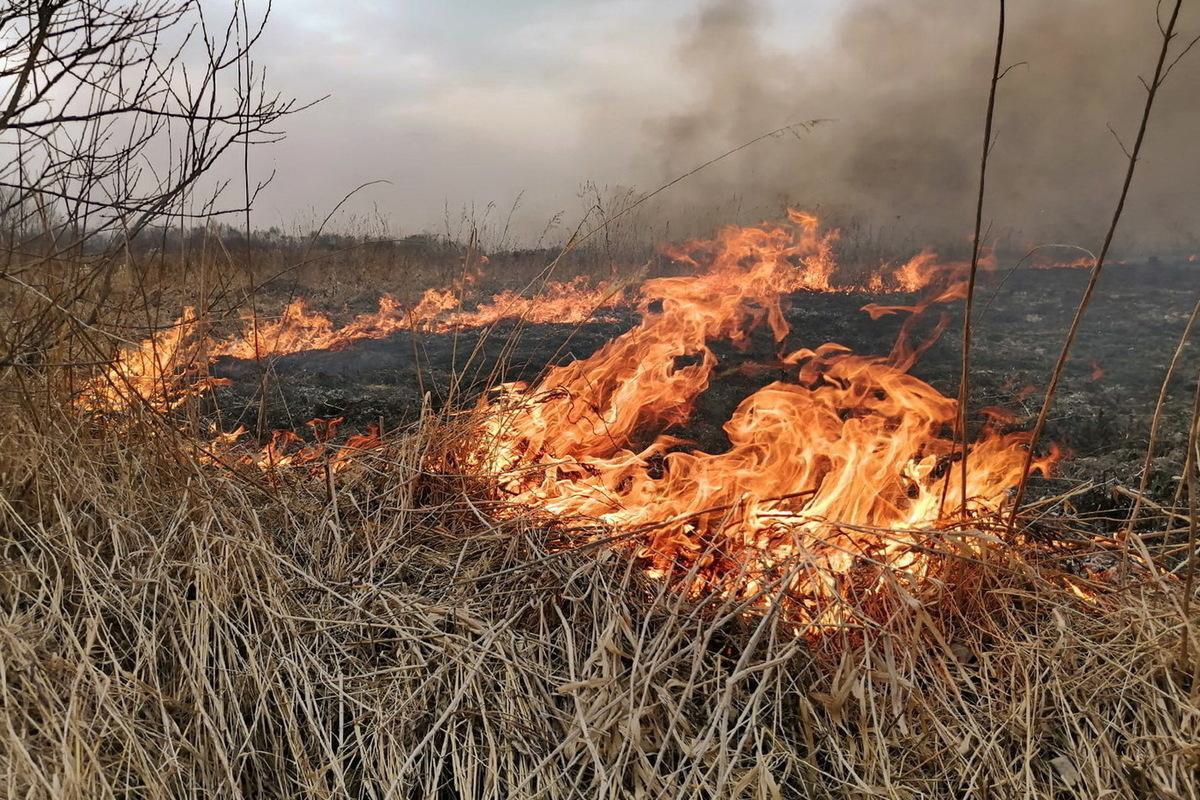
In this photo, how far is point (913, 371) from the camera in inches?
240

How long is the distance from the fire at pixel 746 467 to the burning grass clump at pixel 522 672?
15 cm

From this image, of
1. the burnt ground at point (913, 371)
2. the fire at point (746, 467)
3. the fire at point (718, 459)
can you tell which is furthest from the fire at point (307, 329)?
the fire at point (746, 467)

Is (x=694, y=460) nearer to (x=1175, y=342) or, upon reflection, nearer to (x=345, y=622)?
(x=345, y=622)

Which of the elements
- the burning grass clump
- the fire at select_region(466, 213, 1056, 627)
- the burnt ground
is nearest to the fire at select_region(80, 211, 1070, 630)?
the fire at select_region(466, 213, 1056, 627)

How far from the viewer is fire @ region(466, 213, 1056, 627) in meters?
2.22

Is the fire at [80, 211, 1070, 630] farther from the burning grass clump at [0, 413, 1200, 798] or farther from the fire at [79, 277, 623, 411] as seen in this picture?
the burning grass clump at [0, 413, 1200, 798]

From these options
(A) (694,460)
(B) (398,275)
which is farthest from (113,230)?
(B) (398,275)

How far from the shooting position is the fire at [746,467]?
2.22 meters

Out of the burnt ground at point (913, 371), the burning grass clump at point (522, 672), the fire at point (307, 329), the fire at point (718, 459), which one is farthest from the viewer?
the burnt ground at point (913, 371)

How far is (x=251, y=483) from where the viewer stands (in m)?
2.55

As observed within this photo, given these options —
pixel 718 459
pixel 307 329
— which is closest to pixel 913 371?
pixel 718 459

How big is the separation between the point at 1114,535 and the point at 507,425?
216 centimetres

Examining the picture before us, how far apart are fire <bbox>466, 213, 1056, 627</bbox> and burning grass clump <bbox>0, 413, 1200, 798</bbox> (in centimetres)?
15

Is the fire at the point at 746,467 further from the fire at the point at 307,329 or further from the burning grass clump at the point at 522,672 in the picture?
the fire at the point at 307,329
